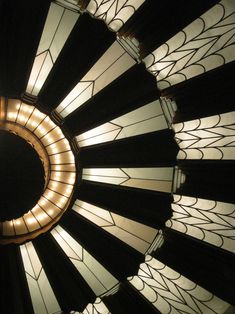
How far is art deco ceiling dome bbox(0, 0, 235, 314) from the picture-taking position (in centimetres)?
359

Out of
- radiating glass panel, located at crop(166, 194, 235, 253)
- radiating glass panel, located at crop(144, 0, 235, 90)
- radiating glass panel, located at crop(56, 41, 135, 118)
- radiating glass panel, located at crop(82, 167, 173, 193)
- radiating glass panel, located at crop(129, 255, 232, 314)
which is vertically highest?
radiating glass panel, located at crop(144, 0, 235, 90)

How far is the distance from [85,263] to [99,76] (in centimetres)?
285

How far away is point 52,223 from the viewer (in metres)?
4.86

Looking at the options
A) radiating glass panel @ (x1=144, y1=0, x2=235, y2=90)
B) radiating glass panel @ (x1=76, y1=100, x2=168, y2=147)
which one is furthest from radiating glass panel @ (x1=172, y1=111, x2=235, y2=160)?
radiating glass panel @ (x1=144, y1=0, x2=235, y2=90)

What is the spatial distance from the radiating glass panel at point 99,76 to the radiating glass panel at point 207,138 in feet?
3.65

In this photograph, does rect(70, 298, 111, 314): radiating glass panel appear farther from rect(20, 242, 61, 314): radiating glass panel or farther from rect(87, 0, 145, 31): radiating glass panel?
rect(87, 0, 145, 31): radiating glass panel

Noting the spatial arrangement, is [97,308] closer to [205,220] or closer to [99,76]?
[205,220]

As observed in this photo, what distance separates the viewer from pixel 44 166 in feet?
15.4

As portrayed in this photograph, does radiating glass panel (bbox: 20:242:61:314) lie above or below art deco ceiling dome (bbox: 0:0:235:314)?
below

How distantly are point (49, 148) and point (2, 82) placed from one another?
3.89ft

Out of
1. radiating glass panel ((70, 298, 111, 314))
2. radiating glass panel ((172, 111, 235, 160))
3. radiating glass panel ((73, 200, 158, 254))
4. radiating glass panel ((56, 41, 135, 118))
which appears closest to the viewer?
radiating glass panel ((56, 41, 135, 118))

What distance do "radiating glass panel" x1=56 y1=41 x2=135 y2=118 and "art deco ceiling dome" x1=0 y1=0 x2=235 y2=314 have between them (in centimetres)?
1

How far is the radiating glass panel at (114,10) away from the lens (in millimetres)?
3449

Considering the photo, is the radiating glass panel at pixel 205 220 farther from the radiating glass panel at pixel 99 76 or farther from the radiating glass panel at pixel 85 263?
the radiating glass panel at pixel 99 76
